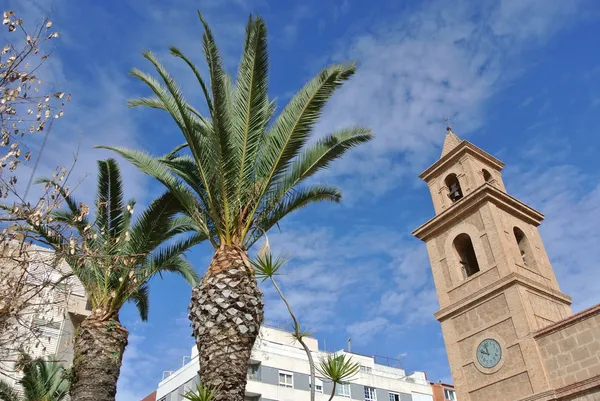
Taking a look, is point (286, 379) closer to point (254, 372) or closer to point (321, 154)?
point (254, 372)

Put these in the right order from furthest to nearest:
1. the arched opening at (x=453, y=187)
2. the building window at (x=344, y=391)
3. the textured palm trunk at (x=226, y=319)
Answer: the building window at (x=344, y=391) → the arched opening at (x=453, y=187) → the textured palm trunk at (x=226, y=319)

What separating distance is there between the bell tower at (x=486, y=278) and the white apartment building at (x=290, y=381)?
1318cm

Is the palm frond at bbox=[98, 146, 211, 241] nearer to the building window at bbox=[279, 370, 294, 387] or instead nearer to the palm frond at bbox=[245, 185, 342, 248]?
the palm frond at bbox=[245, 185, 342, 248]

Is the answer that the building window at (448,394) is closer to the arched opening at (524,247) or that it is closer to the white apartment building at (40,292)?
the arched opening at (524,247)

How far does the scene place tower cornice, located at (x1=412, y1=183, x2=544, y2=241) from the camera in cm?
2181

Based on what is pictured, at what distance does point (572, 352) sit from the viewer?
57.2 ft

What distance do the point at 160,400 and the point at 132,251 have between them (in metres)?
29.8

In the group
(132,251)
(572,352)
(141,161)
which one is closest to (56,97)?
(141,161)

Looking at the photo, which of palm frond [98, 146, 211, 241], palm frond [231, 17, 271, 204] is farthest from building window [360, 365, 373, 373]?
palm frond [231, 17, 271, 204]

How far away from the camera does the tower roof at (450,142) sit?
83.0 feet

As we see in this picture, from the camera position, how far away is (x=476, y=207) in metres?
22.3

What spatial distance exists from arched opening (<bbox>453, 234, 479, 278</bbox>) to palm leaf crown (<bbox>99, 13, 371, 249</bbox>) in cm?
1283

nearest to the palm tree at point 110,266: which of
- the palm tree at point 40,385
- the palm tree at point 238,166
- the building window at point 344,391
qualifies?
the palm tree at point 238,166

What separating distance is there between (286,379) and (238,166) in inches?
1135
